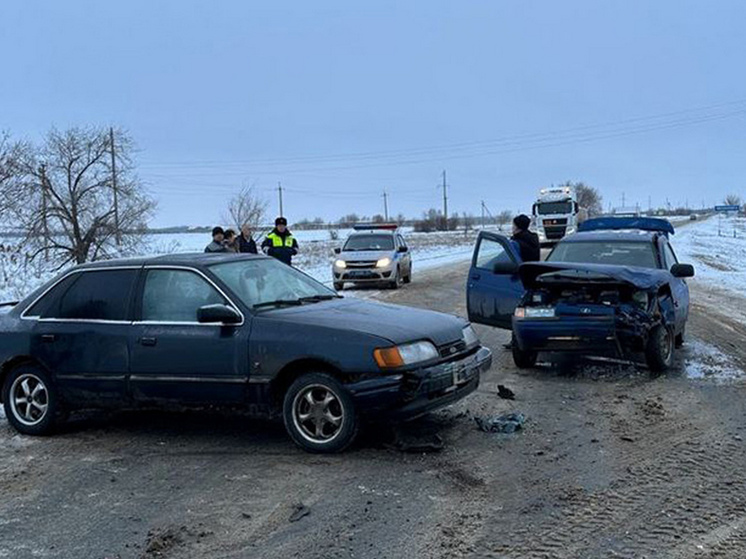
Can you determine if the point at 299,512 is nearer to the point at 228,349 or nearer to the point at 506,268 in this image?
the point at 228,349

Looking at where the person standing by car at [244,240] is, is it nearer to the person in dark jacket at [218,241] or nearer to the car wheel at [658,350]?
the person in dark jacket at [218,241]

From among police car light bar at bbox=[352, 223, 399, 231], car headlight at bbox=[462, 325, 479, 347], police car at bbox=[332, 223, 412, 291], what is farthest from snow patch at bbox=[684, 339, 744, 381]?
police car light bar at bbox=[352, 223, 399, 231]

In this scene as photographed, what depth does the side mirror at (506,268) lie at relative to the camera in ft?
30.4

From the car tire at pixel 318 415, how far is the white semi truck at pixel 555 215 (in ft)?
126

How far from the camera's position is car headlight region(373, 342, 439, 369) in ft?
18.1

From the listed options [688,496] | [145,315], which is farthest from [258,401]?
[688,496]

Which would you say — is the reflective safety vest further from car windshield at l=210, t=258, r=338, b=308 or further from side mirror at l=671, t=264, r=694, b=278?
side mirror at l=671, t=264, r=694, b=278

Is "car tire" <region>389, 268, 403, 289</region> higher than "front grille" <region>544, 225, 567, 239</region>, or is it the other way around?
"front grille" <region>544, 225, 567, 239</region>

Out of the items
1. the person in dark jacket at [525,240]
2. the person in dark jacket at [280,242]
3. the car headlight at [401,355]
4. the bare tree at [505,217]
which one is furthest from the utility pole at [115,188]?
the bare tree at [505,217]

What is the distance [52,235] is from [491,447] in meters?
21.4

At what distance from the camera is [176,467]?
18.4 feet

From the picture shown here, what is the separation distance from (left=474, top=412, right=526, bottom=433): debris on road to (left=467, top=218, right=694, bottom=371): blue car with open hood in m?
2.09

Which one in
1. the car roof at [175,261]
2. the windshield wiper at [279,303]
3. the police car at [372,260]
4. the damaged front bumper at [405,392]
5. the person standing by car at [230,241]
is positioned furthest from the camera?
the police car at [372,260]

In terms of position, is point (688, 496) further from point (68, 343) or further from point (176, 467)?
point (68, 343)
